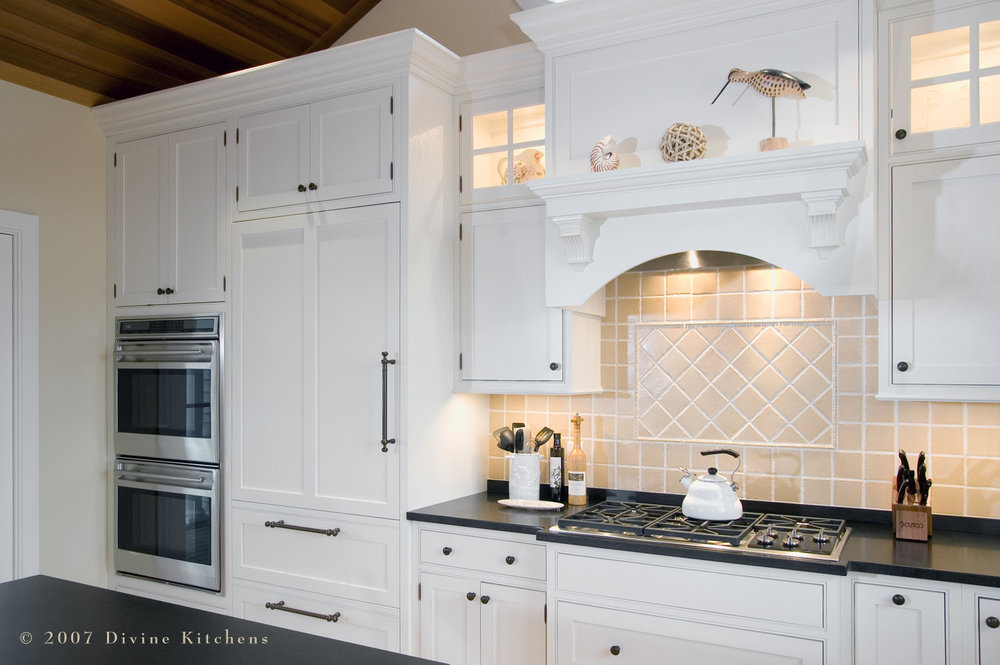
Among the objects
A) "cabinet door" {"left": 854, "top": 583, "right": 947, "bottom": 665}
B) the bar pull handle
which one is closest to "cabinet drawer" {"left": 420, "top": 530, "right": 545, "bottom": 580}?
the bar pull handle

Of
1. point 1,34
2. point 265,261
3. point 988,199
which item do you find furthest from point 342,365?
point 988,199

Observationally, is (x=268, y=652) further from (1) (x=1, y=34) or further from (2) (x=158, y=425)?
(1) (x=1, y=34)

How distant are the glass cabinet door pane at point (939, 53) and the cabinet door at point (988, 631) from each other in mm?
1447

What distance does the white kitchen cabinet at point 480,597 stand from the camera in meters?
2.54

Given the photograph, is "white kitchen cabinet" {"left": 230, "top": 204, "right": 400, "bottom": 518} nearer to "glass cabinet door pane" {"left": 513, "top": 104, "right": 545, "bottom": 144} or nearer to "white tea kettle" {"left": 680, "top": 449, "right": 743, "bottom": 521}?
"glass cabinet door pane" {"left": 513, "top": 104, "right": 545, "bottom": 144}

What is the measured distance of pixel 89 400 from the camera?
3500mm

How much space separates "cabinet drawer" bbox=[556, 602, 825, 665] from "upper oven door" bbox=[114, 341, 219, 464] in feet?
5.31

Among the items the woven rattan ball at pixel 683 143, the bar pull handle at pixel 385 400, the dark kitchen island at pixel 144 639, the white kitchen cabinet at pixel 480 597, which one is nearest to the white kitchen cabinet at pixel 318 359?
the bar pull handle at pixel 385 400

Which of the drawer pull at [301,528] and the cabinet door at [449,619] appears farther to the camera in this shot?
the drawer pull at [301,528]

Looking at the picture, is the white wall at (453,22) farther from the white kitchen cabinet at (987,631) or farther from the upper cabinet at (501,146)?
the white kitchen cabinet at (987,631)

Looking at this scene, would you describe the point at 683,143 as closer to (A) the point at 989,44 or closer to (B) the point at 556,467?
(A) the point at 989,44

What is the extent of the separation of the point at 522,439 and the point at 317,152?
1.32 meters

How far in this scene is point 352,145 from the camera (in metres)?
2.92

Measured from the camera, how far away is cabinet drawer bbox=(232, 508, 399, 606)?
9.18 ft
